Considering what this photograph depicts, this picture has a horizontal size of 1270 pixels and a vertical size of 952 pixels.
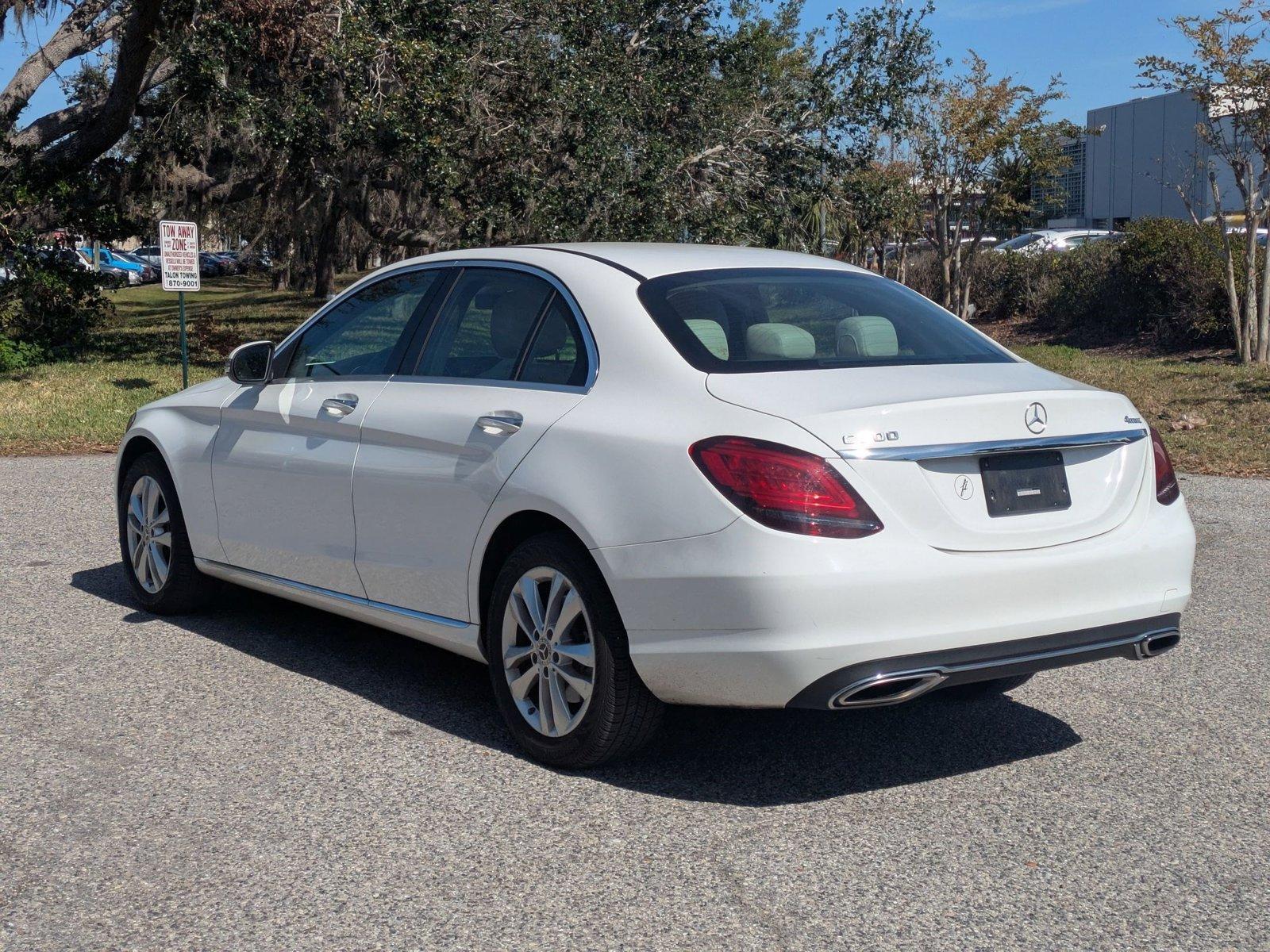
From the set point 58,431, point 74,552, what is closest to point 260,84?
point 58,431

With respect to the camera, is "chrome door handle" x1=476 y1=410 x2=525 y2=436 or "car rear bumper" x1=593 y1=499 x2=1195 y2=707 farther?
"chrome door handle" x1=476 y1=410 x2=525 y2=436

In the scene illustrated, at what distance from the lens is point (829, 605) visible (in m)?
3.99

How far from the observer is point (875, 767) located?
4777 mm

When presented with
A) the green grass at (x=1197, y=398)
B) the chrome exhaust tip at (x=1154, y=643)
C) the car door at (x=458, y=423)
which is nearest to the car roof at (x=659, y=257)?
the car door at (x=458, y=423)

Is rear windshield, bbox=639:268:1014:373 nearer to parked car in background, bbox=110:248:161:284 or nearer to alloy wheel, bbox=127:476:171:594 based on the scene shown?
alloy wheel, bbox=127:476:171:594

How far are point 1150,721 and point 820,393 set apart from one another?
2.00m

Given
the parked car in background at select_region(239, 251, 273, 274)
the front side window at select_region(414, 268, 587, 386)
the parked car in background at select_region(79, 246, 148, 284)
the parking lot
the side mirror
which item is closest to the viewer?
the parking lot

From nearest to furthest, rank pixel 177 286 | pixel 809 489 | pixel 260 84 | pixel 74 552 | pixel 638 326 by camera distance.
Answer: pixel 809 489 → pixel 638 326 → pixel 74 552 → pixel 177 286 → pixel 260 84

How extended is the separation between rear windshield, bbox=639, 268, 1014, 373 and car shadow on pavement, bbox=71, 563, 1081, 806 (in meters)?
1.32

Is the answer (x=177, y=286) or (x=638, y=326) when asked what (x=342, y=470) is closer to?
(x=638, y=326)

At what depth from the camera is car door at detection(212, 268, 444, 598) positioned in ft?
18.3

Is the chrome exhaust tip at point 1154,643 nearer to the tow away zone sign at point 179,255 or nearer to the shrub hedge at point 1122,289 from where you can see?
the tow away zone sign at point 179,255

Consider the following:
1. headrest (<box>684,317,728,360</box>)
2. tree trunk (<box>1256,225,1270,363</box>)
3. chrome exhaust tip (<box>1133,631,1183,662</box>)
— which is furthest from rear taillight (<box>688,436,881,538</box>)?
tree trunk (<box>1256,225,1270,363</box>)

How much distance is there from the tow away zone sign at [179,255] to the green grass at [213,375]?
1626 mm
